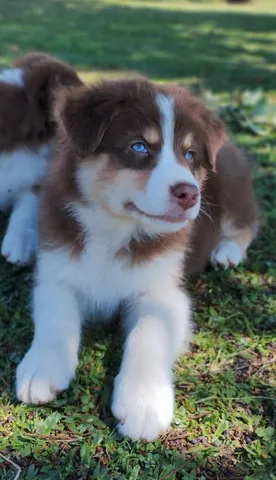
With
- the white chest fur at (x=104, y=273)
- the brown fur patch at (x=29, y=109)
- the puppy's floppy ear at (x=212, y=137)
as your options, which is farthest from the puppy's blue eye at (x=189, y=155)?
the brown fur patch at (x=29, y=109)

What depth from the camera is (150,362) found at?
316cm

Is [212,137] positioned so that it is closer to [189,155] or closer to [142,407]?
[189,155]

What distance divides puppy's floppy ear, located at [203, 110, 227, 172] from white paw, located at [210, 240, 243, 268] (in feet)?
3.17

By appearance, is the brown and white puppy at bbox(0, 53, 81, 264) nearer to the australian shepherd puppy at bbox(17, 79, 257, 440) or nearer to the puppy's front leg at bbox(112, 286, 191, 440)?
the australian shepherd puppy at bbox(17, 79, 257, 440)

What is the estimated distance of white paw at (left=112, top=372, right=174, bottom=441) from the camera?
2.91m

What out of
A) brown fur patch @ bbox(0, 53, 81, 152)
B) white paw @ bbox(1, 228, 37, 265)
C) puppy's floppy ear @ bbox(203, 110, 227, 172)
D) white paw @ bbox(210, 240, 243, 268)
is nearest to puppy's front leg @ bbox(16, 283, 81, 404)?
white paw @ bbox(1, 228, 37, 265)

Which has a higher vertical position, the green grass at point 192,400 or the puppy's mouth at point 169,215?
the puppy's mouth at point 169,215

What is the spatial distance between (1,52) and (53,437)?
31.9 feet

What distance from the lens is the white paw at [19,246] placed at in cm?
430

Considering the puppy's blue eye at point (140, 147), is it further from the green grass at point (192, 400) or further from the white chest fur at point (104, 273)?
the green grass at point (192, 400)

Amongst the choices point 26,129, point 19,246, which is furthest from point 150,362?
point 26,129

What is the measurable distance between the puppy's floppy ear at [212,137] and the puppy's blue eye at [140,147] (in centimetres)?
61

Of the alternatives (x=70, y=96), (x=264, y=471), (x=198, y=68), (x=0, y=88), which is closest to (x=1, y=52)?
(x=198, y=68)

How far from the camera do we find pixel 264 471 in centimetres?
283
